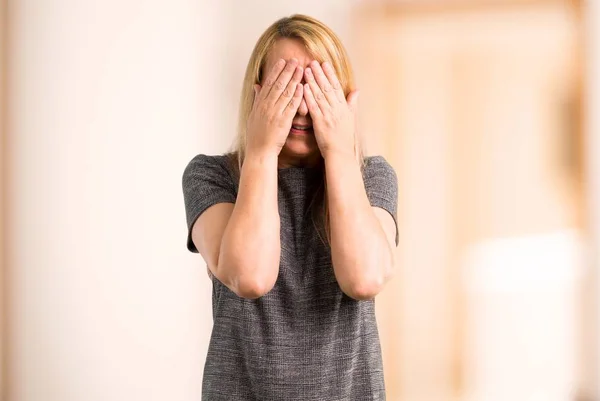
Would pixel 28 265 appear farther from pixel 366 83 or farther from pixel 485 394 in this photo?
pixel 485 394

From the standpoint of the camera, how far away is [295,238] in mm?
1128

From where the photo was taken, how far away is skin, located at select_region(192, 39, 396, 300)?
3.27 feet

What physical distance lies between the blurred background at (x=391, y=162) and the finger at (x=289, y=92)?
1196mm

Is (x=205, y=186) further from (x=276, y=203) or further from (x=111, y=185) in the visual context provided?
(x=111, y=185)

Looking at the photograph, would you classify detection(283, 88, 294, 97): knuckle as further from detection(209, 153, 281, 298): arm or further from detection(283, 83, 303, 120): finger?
detection(209, 153, 281, 298): arm

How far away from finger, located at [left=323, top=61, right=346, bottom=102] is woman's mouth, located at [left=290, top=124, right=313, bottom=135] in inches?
3.2

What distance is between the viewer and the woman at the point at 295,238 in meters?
1.01

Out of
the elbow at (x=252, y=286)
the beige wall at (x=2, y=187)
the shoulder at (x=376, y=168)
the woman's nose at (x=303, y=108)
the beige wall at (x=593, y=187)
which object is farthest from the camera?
the beige wall at (x=2, y=187)

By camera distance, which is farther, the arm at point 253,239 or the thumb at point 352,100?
the thumb at point 352,100

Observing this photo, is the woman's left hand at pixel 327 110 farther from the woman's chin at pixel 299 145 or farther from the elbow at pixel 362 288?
the elbow at pixel 362 288

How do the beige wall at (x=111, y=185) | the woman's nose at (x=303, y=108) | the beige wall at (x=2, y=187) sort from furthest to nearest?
the beige wall at (x=2, y=187)
the beige wall at (x=111, y=185)
the woman's nose at (x=303, y=108)

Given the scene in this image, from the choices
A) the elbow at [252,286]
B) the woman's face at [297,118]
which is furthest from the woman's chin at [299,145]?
the elbow at [252,286]

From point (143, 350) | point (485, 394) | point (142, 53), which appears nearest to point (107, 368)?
point (143, 350)

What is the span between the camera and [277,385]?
3.40ft
